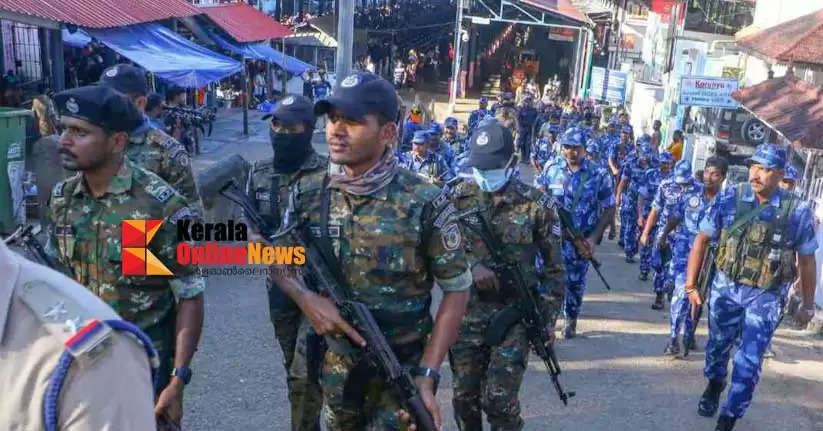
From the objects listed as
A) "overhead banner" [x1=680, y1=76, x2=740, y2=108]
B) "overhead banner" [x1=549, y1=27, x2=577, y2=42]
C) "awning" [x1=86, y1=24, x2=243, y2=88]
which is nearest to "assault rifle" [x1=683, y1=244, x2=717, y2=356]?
"overhead banner" [x1=680, y1=76, x2=740, y2=108]

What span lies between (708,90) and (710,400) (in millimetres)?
8565

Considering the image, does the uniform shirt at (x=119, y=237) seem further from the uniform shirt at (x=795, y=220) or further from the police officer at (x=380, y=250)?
the uniform shirt at (x=795, y=220)

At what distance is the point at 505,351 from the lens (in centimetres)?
391

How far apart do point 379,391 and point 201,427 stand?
7.25ft

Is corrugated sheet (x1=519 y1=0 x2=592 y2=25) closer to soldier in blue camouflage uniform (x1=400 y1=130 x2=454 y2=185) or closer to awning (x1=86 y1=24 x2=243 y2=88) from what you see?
awning (x1=86 y1=24 x2=243 y2=88)

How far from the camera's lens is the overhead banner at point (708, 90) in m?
12.4

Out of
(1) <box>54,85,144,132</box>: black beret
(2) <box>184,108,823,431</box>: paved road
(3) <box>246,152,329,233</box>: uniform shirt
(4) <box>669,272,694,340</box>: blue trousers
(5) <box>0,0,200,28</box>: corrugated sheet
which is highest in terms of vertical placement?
(5) <box>0,0,200,28</box>: corrugated sheet

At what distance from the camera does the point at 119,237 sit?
272cm

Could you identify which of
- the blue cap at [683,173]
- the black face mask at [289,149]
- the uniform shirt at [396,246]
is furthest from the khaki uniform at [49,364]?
the blue cap at [683,173]

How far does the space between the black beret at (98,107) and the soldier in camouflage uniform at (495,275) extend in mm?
1907

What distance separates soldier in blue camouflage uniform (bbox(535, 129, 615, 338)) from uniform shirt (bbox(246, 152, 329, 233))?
8.02 ft

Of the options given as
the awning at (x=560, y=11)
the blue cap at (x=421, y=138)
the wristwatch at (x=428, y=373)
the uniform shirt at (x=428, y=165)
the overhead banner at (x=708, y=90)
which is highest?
the awning at (x=560, y=11)

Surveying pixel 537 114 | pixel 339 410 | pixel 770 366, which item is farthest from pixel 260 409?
pixel 537 114

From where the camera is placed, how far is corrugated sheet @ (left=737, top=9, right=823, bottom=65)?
825 cm
